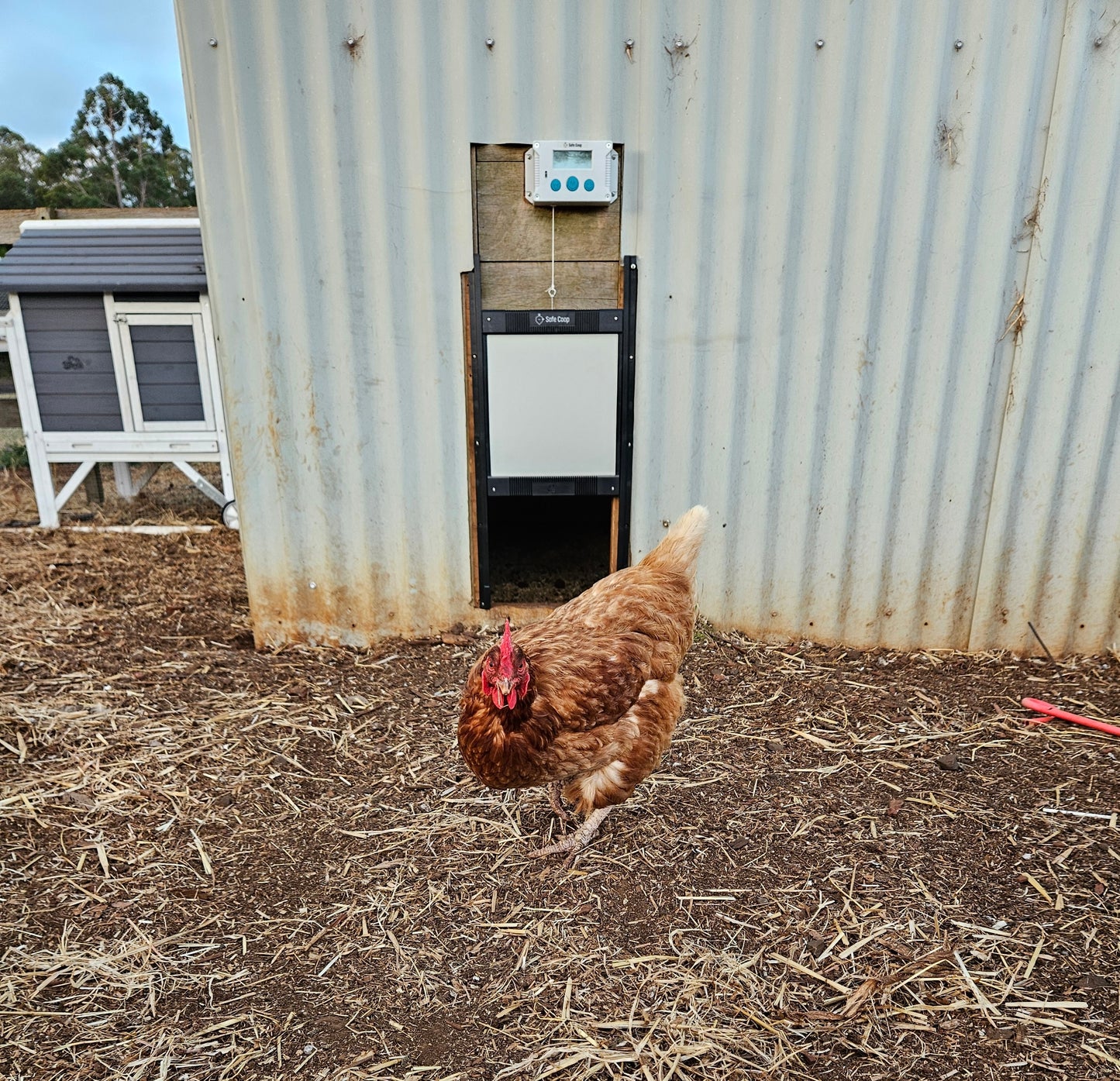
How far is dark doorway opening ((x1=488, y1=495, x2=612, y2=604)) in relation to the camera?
4.24 m

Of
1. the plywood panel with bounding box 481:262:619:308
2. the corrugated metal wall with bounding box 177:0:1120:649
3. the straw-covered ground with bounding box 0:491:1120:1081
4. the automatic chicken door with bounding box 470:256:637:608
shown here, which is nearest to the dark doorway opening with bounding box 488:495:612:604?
the automatic chicken door with bounding box 470:256:637:608

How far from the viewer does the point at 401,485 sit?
3.46 meters

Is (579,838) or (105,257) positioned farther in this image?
(105,257)

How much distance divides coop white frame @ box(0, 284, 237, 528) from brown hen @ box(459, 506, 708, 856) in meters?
3.37

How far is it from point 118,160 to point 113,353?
12397 millimetres

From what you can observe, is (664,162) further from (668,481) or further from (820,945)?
(820,945)

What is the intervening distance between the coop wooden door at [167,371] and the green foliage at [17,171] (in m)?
8.55

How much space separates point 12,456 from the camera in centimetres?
687

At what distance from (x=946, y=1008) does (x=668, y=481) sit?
2.26 m

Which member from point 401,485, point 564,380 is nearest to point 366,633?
point 401,485

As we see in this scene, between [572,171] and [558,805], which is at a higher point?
[572,171]

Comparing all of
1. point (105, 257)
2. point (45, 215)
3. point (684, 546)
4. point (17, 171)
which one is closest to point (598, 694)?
point (684, 546)

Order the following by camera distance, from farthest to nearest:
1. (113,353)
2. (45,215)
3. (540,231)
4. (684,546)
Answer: (45,215) → (113,353) → (540,231) → (684,546)

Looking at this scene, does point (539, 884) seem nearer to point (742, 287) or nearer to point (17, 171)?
point (742, 287)
